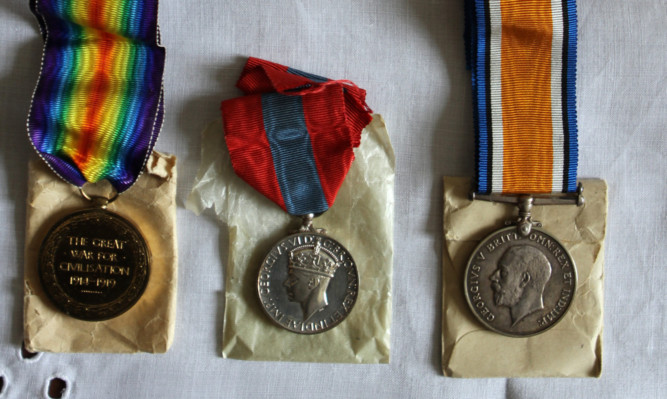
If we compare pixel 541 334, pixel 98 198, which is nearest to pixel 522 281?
pixel 541 334

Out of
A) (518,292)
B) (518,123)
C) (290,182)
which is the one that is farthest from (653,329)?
(290,182)

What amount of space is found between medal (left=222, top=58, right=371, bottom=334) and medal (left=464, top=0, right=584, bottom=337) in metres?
0.24

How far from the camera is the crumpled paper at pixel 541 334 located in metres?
1.12

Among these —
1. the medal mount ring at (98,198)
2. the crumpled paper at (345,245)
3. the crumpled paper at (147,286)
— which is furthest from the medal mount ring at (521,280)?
the medal mount ring at (98,198)

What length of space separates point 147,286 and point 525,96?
0.81m

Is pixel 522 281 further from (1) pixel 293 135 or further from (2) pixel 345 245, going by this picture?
(1) pixel 293 135

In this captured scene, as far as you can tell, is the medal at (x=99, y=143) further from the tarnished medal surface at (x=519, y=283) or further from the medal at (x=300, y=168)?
the tarnished medal surface at (x=519, y=283)

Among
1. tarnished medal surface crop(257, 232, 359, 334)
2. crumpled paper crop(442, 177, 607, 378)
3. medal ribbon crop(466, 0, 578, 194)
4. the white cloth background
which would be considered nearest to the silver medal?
tarnished medal surface crop(257, 232, 359, 334)

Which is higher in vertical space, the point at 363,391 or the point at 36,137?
the point at 36,137

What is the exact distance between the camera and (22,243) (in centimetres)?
112

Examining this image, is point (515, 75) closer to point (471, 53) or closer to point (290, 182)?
point (471, 53)

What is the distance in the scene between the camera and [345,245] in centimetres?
111

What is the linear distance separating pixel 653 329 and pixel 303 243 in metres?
0.72

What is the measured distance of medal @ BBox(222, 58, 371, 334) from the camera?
1.07 metres
